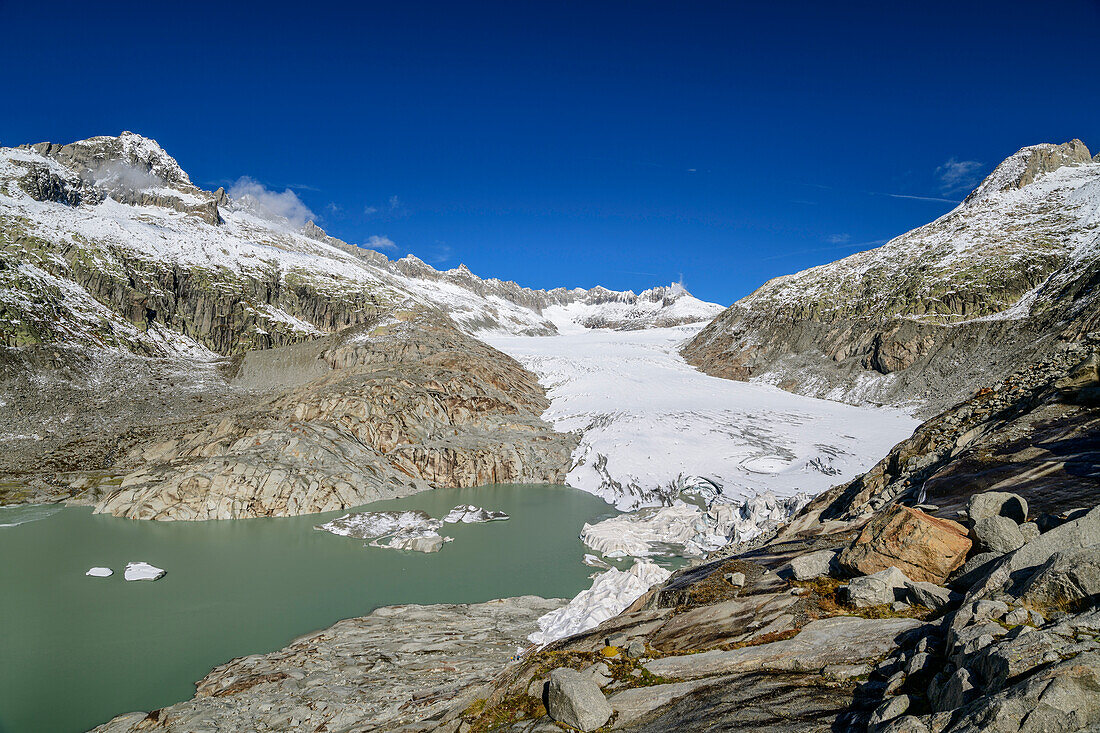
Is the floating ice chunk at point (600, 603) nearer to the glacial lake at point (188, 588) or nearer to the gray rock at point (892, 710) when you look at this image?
the glacial lake at point (188, 588)

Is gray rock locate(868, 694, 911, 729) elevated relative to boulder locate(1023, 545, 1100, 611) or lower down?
lower down

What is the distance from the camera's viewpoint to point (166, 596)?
2161cm

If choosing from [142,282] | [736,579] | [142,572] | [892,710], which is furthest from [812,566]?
[142,282]

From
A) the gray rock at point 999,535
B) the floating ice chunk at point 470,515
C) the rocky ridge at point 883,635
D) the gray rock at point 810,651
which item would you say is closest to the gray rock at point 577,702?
the rocky ridge at point 883,635

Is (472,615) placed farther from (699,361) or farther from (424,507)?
(699,361)

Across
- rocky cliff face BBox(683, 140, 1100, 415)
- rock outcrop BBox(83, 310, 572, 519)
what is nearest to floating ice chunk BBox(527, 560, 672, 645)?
rock outcrop BBox(83, 310, 572, 519)

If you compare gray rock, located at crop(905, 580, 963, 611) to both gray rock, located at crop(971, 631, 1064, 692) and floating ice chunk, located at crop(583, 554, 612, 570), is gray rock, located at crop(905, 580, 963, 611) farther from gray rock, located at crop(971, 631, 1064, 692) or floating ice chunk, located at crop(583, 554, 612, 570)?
floating ice chunk, located at crop(583, 554, 612, 570)

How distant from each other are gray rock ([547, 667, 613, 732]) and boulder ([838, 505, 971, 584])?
387cm

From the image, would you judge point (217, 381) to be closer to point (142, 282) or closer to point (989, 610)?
point (142, 282)

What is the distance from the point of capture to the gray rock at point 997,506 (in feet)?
21.9

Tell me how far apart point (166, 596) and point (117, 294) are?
82759mm

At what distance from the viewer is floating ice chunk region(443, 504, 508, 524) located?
32.7m

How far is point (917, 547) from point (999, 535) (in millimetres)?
805

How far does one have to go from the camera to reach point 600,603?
57.4 ft
